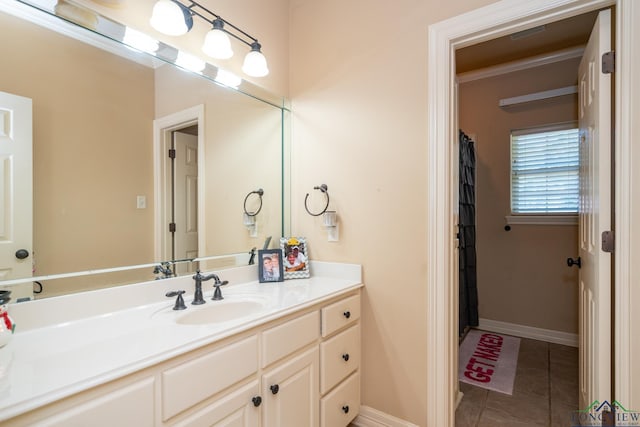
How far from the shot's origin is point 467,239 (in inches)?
119

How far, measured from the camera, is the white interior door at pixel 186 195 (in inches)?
62.9

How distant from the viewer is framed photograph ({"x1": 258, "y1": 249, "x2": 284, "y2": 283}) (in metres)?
1.86

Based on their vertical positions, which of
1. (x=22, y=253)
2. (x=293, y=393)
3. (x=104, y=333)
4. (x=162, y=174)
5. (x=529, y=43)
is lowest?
(x=293, y=393)

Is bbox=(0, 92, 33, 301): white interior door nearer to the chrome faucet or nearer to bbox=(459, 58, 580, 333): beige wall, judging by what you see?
the chrome faucet

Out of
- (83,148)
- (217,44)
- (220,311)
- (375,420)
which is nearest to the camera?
(83,148)

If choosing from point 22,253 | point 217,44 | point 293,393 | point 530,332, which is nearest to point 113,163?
point 22,253

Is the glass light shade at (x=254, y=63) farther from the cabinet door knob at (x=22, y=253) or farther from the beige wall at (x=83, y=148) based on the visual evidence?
the cabinet door knob at (x=22, y=253)

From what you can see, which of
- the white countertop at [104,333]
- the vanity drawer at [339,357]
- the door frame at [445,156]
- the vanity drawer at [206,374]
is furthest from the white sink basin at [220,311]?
the door frame at [445,156]

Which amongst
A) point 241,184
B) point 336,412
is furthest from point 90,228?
point 336,412

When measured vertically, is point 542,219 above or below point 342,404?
above

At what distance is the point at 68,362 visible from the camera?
86cm

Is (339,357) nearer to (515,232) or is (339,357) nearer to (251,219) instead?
(251,219)

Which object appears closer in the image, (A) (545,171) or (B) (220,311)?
(B) (220,311)

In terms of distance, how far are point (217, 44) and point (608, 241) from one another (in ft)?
6.40
